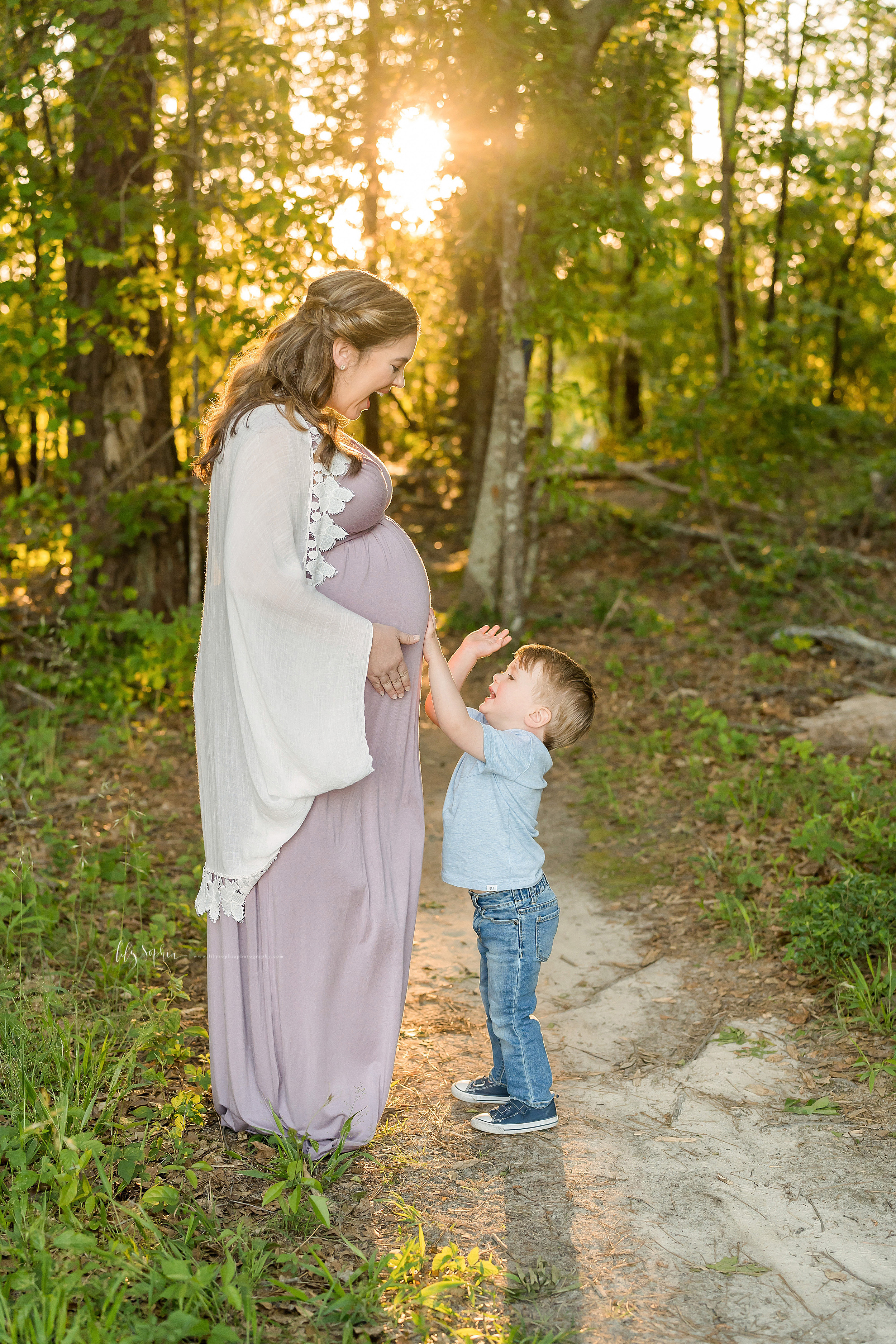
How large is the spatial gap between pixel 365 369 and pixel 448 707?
0.94 metres

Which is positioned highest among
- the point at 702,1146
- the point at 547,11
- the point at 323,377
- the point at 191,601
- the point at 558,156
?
the point at 547,11

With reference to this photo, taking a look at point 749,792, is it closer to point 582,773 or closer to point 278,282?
point 582,773

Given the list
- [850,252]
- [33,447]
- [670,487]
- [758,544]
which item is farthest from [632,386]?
[33,447]

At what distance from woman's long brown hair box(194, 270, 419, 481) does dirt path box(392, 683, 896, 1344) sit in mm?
1969

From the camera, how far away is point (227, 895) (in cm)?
290

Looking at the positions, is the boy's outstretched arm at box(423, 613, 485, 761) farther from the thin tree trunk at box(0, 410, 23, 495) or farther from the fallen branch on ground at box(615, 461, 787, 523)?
the fallen branch on ground at box(615, 461, 787, 523)

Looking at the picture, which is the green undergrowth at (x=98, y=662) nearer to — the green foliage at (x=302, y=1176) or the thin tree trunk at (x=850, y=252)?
the green foliage at (x=302, y=1176)

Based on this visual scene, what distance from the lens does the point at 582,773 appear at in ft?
21.2

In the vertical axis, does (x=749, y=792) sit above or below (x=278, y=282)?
below

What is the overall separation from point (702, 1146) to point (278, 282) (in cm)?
493

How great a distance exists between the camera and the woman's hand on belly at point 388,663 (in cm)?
278

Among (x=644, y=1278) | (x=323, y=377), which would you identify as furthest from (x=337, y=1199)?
(x=323, y=377)

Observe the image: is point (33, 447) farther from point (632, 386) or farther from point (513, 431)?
point (632, 386)

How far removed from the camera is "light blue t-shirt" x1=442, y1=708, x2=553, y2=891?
117 inches
